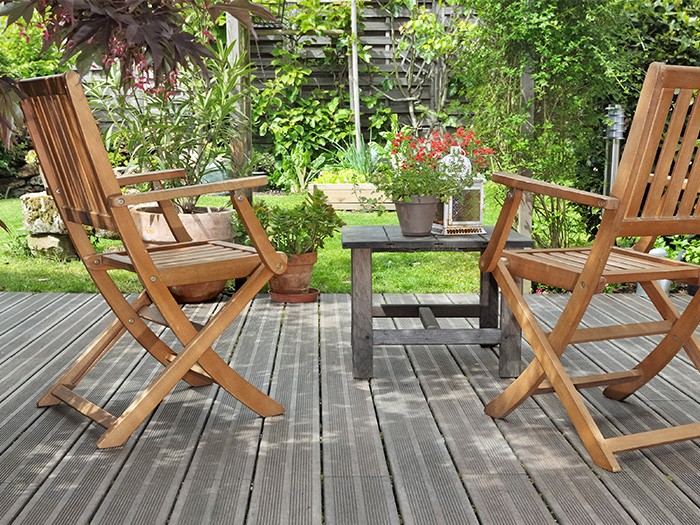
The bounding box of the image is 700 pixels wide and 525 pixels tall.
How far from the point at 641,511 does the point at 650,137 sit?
3.08 feet

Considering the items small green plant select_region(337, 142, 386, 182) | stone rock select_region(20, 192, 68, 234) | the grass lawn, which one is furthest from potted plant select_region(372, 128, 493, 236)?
small green plant select_region(337, 142, 386, 182)

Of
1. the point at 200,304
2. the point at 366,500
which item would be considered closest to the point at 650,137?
the point at 366,500

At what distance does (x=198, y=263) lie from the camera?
8.57 feet

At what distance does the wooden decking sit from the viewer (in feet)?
7.01

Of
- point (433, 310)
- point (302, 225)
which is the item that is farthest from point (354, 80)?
point (433, 310)

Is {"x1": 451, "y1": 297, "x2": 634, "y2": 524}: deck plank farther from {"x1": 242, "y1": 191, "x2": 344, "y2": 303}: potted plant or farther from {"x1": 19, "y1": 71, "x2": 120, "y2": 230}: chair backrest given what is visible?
{"x1": 242, "y1": 191, "x2": 344, "y2": 303}: potted plant

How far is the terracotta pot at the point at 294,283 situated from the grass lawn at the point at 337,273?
33 cm

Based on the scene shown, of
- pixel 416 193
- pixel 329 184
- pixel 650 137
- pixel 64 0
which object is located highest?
pixel 64 0

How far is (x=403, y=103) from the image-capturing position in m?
8.54

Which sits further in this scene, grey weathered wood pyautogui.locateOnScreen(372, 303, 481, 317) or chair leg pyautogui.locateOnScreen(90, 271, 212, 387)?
grey weathered wood pyautogui.locateOnScreen(372, 303, 481, 317)

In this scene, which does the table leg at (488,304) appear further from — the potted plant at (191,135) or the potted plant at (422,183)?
the potted plant at (191,135)

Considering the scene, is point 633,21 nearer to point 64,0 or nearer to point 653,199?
point 653,199

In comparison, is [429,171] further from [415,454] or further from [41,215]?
[41,215]

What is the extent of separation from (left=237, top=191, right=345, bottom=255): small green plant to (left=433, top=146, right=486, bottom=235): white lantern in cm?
130
